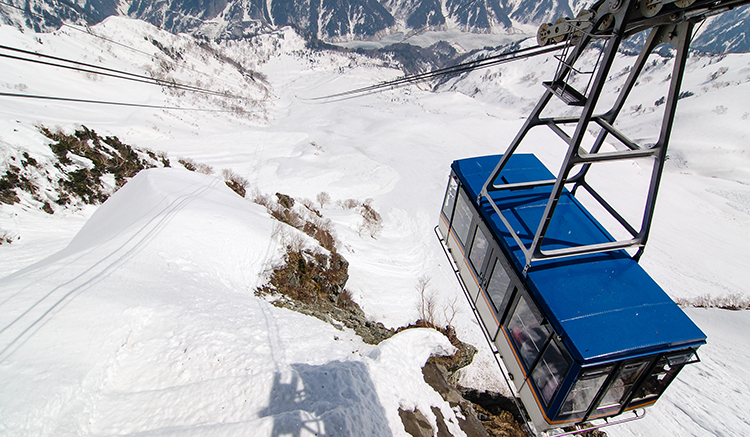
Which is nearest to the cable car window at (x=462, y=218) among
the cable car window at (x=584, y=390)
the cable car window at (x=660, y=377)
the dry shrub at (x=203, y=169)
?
the cable car window at (x=584, y=390)

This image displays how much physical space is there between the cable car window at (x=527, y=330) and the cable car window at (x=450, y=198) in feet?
14.2

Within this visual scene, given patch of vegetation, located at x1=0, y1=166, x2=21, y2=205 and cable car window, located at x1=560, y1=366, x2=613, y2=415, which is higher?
cable car window, located at x1=560, y1=366, x2=613, y2=415

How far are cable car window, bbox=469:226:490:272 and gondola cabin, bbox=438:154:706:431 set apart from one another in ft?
0.20

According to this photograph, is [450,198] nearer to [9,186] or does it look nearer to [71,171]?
[9,186]

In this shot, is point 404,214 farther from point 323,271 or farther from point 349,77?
point 349,77

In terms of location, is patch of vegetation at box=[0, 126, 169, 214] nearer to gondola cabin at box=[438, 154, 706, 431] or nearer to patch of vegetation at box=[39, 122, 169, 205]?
patch of vegetation at box=[39, 122, 169, 205]

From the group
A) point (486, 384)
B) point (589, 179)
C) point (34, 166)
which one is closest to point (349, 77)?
point (589, 179)

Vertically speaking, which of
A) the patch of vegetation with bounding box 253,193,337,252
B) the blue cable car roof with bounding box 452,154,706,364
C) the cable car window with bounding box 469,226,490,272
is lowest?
the patch of vegetation with bounding box 253,193,337,252

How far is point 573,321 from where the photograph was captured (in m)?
5.93

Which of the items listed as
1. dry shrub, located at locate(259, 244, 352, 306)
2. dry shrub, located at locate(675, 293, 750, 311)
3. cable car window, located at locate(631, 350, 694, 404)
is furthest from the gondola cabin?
dry shrub, located at locate(675, 293, 750, 311)

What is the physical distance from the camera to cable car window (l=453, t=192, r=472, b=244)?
960cm

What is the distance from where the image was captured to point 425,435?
8953 mm

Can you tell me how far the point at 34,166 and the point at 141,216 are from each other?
10.7m

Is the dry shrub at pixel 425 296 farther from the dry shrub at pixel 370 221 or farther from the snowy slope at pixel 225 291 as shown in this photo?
the dry shrub at pixel 370 221
